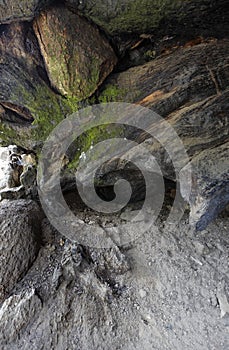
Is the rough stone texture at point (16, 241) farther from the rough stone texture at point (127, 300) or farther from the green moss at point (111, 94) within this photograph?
the green moss at point (111, 94)

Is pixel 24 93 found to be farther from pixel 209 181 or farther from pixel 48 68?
pixel 209 181

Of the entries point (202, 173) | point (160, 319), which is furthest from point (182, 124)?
point (160, 319)

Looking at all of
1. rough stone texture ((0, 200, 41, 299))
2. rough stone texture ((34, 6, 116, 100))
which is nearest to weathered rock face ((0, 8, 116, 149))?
rough stone texture ((34, 6, 116, 100))

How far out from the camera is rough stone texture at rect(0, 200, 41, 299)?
3443mm

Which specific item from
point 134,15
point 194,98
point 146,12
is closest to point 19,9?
point 134,15

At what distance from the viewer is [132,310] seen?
10.9 ft

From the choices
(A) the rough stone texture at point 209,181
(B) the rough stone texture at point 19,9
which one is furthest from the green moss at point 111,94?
(A) the rough stone texture at point 209,181

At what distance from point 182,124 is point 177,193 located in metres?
1.60

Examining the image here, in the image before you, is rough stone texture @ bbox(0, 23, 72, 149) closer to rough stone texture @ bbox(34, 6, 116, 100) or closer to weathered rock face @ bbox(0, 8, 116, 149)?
weathered rock face @ bbox(0, 8, 116, 149)

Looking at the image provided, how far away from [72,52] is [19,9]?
Result: 677 mm

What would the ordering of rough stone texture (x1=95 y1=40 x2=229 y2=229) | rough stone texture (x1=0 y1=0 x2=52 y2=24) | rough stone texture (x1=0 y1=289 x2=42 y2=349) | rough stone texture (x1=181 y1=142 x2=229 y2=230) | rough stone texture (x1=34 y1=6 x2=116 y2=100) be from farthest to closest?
rough stone texture (x1=181 y1=142 x2=229 y2=230) → rough stone texture (x1=95 y1=40 x2=229 y2=229) → rough stone texture (x1=0 y1=289 x2=42 y2=349) → rough stone texture (x1=34 y1=6 x2=116 y2=100) → rough stone texture (x1=0 y1=0 x2=52 y2=24)

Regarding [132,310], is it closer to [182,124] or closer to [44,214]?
[44,214]

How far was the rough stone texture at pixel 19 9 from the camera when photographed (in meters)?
2.57

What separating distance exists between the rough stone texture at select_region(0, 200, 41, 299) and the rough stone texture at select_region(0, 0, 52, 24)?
2584 millimetres
